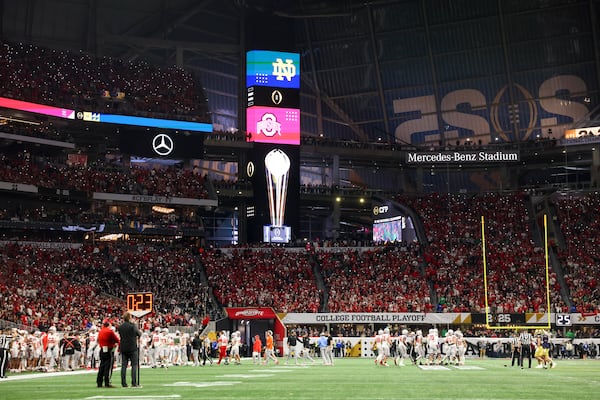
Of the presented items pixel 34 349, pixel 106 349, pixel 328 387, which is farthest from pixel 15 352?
pixel 328 387

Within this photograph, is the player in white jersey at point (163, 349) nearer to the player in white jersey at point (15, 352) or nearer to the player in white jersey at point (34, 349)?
the player in white jersey at point (34, 349)

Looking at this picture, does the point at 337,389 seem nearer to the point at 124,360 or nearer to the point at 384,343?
the point at 124,360

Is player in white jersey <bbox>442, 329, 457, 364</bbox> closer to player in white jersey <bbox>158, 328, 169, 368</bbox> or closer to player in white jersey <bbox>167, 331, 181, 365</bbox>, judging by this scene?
player in white jersey <bbox>158, 328, 169, 368</bbox>

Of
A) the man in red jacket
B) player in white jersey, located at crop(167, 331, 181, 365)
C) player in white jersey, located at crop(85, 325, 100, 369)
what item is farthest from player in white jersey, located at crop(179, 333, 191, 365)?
the man in red jacket

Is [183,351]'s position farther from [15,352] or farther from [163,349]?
[15,352]

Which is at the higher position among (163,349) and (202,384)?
(163,349)

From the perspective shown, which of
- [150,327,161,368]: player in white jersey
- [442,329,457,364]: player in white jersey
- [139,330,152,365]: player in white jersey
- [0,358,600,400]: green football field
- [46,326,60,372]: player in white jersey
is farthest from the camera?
[139,330,152,365]: player in white jersey

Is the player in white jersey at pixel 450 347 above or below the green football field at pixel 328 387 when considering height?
above

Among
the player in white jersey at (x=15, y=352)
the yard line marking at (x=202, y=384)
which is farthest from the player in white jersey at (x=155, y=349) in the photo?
the yard line marking at (x=202, y=384)

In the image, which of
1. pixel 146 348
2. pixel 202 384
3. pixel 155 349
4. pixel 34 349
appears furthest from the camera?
pixel 146 348

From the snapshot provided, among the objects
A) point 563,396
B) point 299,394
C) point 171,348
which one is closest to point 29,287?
point 171,348

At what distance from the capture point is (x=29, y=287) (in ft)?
161

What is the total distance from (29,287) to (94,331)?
1693 cm

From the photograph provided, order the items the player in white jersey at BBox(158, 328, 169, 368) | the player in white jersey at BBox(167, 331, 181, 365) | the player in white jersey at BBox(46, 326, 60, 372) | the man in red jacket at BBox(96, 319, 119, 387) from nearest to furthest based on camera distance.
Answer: the man in red jacket at BBox(96, 319, 119, 387) → the player in white jersey at BBox(46, 326, 60, 372) → the player in white jersey at BBox(158, 328, 169, 368) → the player in white jersey at BBox(167, 331, 181, 365)
